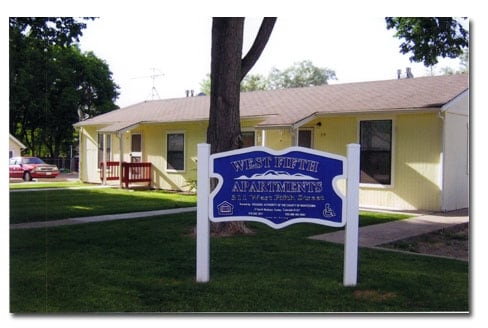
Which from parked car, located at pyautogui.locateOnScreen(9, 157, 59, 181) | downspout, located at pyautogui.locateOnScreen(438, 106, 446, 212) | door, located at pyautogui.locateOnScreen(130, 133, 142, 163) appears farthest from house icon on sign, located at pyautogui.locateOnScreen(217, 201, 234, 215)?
door, located at pyautogui.locateOnScreen(130, 133, 142, 163)

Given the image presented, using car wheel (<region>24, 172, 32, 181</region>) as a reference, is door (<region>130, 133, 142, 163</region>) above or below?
above

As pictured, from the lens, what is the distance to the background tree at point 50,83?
4.77 metres

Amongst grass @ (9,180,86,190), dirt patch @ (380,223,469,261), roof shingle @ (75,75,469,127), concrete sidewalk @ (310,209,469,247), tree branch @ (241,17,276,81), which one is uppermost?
tree branch @ (241,17,276,81)

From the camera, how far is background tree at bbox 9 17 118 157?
477cm

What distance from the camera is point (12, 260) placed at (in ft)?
15.5

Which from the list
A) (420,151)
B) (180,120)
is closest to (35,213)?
(420,151)

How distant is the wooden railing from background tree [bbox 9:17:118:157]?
15.4ft

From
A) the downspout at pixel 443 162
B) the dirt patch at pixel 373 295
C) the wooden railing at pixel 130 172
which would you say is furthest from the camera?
the wooden railing at pixel 130 172

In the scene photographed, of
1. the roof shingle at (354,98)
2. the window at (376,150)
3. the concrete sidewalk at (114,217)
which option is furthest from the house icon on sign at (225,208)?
the window at (376,150)

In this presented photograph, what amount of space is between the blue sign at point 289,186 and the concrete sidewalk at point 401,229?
2358 millimetres

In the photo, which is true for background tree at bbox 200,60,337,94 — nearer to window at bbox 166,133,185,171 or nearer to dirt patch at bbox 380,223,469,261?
dirt patch at bbox 380,223,469,261

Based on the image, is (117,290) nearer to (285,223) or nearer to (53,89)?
(285,223)

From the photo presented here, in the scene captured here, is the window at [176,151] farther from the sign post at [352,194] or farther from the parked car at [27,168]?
the sign post at [352,194]

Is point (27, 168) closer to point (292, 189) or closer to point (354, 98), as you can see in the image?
point (292, 189)
